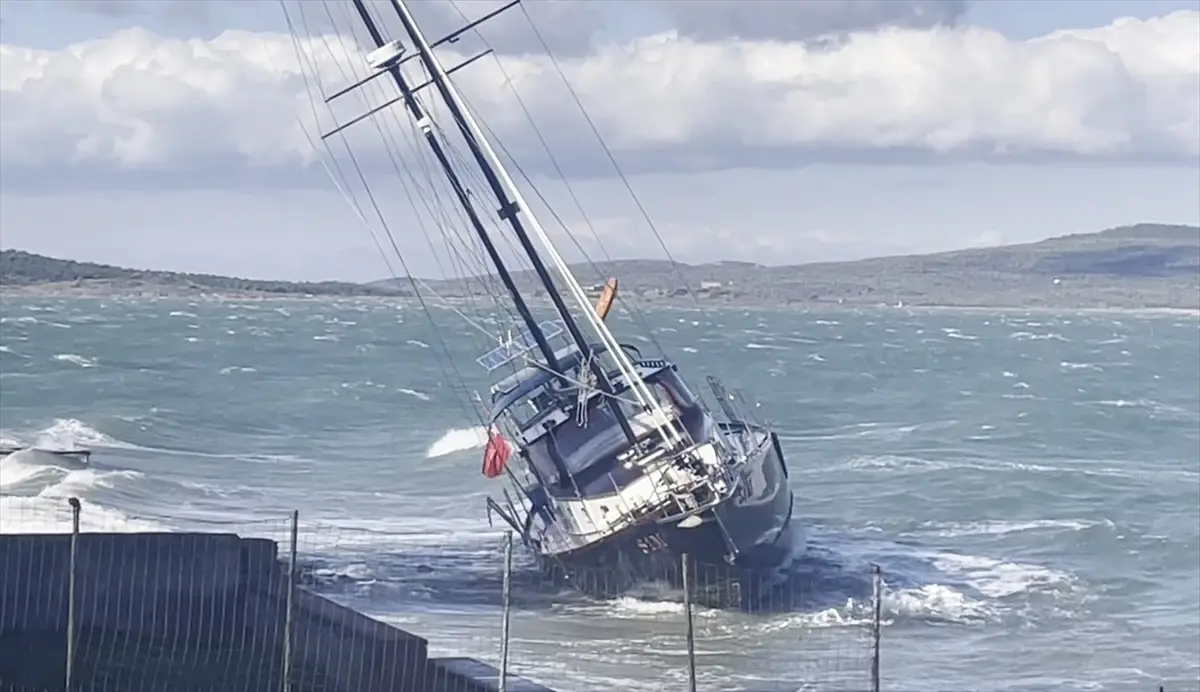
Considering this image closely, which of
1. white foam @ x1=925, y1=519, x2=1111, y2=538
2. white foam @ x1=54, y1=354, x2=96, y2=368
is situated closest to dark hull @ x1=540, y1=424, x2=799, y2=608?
white foam @ x1=925, y1=519, x2=1111, y2=538

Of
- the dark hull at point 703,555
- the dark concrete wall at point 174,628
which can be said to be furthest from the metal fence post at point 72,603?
the dark hull at point 703,555

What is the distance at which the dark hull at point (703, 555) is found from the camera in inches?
1097

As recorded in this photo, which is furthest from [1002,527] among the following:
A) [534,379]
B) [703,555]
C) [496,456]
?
[496,456]

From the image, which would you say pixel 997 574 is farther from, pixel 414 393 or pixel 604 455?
pixel 414 393

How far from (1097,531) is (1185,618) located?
9.31m

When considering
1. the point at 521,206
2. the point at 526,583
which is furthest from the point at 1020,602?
the point at 521,206

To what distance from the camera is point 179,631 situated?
17.5 metres

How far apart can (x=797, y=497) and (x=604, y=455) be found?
50.4 ft

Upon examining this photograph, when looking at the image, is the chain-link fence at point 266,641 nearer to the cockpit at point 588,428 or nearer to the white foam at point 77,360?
the cockpit at point 588,428

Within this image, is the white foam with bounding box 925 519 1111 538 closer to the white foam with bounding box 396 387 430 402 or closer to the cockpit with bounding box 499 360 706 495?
the cockpit with bounding box 499 360 706 495

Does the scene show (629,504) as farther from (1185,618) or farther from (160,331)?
(160,331)

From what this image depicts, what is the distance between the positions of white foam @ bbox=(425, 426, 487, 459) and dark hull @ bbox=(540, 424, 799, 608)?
23.0 m

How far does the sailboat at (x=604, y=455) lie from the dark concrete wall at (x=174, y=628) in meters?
10.6

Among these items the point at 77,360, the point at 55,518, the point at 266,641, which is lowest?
the point at 266,641
